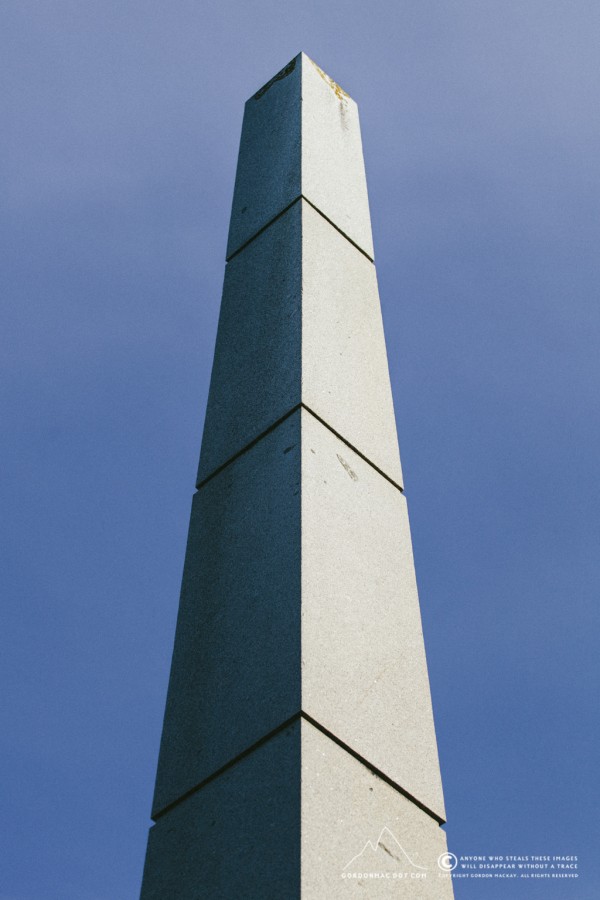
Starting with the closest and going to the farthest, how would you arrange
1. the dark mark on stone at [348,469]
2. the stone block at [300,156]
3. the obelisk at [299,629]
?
1. the obelisk at [299,629]
2. the dark mark on stone at [348,469]
3. the stone block at [300,156]

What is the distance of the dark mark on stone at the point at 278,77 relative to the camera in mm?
6398

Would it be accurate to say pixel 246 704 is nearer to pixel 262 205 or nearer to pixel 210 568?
pixel 210 568

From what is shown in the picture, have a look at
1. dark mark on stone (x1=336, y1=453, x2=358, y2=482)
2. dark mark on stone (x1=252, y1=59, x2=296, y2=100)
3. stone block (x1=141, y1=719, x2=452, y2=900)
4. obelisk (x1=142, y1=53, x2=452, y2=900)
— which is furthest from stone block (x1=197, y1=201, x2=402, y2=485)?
dark mark on stone (x1=252, y1=59, x2=296, y2=100)

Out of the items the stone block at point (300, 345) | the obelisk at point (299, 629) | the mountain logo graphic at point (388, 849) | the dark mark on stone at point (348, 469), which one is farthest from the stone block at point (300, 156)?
the mountain logo graphic at point (388, 849)

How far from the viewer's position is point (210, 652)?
3273 mm

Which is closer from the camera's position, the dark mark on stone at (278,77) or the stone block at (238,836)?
the stone block at (238,836)

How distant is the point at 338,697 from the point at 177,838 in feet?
1.95

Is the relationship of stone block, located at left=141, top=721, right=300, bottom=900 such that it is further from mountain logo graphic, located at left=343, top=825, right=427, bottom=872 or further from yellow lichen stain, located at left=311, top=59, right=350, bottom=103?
yellow lichen stain, located at left=311, top=59, right=350, bottom=103

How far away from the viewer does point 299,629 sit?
294cm

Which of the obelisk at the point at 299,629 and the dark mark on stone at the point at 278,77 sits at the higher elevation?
the dark mark on stone at the point at 278,77

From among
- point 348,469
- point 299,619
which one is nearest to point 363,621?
point 299,619

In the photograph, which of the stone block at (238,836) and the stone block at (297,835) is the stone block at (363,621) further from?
the stone block at (238,836)

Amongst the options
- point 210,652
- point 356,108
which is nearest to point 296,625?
point 210,652

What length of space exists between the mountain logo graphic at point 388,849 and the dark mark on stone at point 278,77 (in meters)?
4.94
